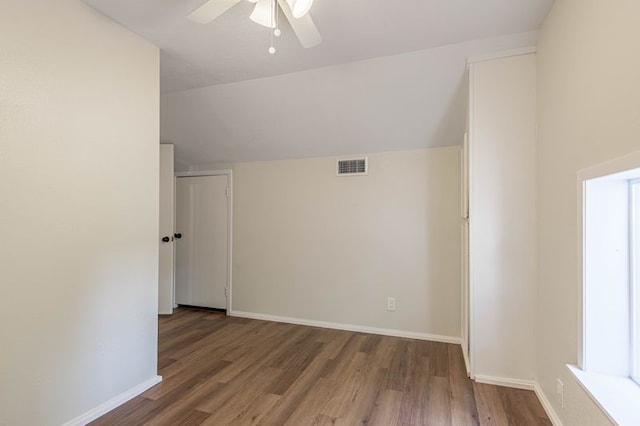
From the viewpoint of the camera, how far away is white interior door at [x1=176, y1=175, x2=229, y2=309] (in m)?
3.84

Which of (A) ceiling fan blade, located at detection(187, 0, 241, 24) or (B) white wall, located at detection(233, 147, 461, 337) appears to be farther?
(B) white wall, located at detection(233, 147, 461, 337)

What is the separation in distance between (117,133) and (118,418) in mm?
Result: 1681

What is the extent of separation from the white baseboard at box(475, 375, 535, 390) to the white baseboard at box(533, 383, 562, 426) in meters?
0.04

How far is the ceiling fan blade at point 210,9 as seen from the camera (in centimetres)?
141

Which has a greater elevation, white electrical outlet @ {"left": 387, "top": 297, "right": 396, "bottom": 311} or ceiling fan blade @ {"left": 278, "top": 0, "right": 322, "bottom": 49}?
ceiling fan blade @ {"left": 278, "top": 0, "right": 322, "bottom": 49}

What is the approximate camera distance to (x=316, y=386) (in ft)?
6.96

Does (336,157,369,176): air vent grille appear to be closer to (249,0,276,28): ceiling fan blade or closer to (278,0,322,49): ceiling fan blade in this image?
(278,0,322,49): ceiling fan blade

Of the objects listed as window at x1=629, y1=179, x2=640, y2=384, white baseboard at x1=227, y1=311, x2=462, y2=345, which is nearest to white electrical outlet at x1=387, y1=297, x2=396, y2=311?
white baseboard at x1=227, y1=311, x2=462, y2=345

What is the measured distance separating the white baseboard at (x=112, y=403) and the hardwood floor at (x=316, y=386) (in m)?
0.04

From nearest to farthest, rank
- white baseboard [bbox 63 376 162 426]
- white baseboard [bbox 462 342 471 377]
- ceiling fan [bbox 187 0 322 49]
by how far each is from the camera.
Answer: ceiling fan [bbox 187 0 322 49] < white baseboard [bbox 63 376 162 426] < white baseboard [bbox 462 342 471 377]

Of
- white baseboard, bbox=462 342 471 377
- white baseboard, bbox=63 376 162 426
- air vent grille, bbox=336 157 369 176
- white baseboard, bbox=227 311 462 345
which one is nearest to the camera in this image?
white baseboard, bbox=63 376 162 426

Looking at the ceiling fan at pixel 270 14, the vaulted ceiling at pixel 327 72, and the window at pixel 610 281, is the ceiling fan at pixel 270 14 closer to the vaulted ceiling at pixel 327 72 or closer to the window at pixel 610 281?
the vaulted ceiling at pixel 327 72

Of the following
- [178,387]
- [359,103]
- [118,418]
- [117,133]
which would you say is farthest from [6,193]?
[359,103]

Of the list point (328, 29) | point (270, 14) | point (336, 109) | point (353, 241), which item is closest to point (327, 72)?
point (336, 109)
